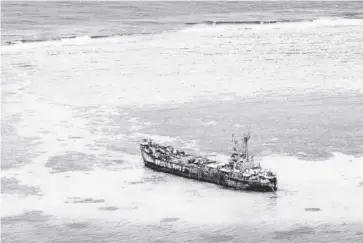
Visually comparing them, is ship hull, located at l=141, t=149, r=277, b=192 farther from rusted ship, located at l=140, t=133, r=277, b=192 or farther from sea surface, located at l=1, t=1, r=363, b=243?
sea surface, located at l=1, t=1, r=363, b=243

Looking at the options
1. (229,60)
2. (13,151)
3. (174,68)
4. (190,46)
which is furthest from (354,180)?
(190,46)

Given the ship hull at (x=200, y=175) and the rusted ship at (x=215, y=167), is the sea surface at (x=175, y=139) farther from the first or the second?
the rusted ship at (x=215, y=167)

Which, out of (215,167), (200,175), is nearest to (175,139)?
(200,175)

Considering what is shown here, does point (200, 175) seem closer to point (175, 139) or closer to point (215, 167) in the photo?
point (215, 167)

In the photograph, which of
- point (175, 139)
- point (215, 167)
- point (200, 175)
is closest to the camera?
point (215, 167)

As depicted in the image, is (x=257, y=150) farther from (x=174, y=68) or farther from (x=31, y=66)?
(x=31, y=66)

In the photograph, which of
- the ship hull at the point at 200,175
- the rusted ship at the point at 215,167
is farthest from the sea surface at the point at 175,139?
the rusted ship at the point at 215,167
